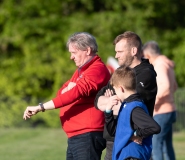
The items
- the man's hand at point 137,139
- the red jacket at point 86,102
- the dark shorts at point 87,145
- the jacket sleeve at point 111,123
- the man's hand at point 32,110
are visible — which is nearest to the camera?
the man's hand at point 137,139

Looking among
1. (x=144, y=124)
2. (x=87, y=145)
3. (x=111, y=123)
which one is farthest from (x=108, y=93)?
(x=87, y=145)

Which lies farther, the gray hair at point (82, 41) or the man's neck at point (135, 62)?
the gray hair at point (82, 41)

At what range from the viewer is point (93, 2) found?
21094 millimetres

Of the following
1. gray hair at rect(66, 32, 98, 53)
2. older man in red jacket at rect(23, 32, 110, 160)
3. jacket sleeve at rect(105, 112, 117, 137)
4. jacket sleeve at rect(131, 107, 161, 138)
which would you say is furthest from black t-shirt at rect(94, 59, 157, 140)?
gray hair at rect(66, 32, 98, 53)

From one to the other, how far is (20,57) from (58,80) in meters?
1.85

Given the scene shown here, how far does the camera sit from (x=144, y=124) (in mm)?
4500

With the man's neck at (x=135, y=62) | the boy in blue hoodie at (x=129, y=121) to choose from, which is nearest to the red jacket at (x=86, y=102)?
the man's neck at (x=135, y=62)

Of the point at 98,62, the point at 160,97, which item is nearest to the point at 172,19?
the point at 160,97

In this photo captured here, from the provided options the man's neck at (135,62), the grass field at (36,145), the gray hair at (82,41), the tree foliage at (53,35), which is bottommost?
the grass field at (36,145)

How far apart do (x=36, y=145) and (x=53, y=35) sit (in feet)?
28.1

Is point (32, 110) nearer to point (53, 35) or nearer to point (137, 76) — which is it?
point (137, 76)

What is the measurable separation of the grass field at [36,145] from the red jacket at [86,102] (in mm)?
4396

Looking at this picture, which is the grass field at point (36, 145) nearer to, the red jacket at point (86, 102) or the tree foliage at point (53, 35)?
the red jacket at point (86, 102)

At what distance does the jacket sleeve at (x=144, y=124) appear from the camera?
4.49 metres
